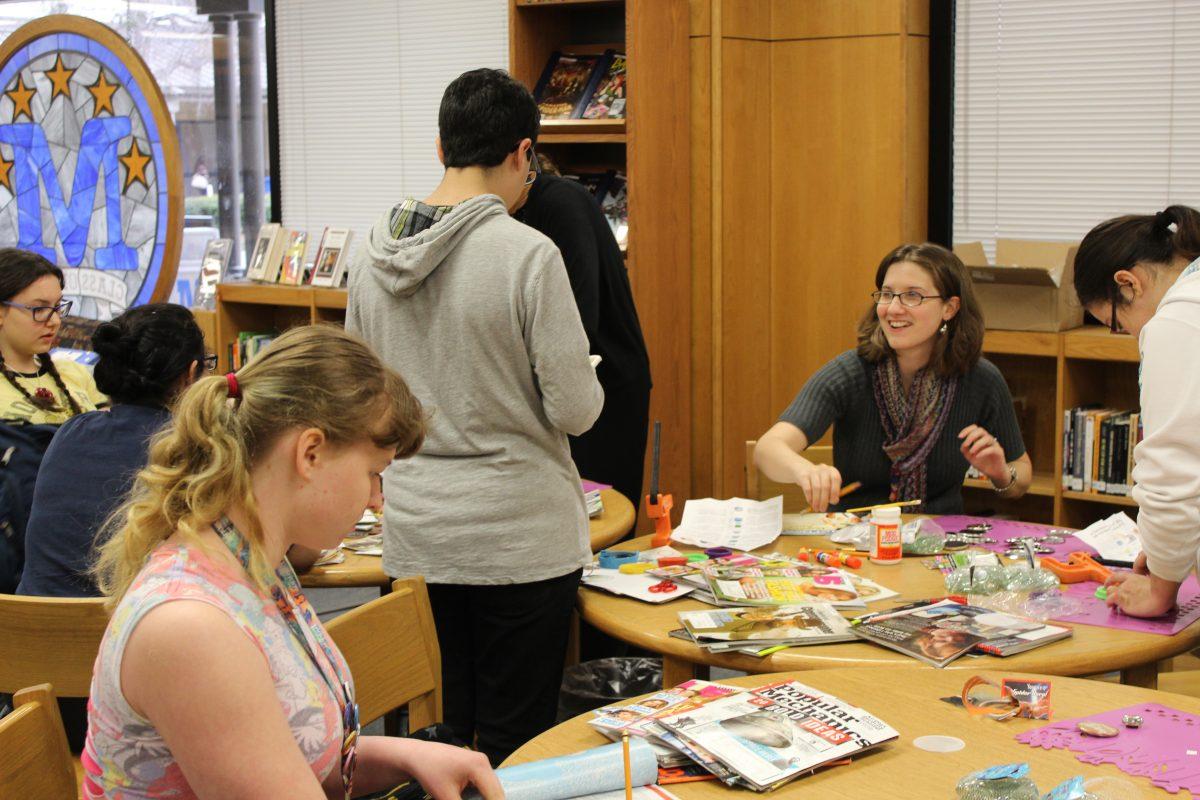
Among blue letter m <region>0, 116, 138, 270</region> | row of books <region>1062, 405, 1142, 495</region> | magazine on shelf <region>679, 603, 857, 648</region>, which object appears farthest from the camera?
blue letter m <region>0, 116, 138, 270</region>

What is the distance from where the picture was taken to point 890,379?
3312 mm

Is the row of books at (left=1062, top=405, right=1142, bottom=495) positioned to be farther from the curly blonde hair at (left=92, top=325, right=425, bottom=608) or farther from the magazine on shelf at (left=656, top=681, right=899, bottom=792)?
the curly blonde hair at (left=92, top=325, right=425, bottom=608)

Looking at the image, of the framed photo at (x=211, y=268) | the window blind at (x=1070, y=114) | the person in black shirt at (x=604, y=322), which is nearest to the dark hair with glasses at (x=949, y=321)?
the person in black shirt at (x=604, y=322)

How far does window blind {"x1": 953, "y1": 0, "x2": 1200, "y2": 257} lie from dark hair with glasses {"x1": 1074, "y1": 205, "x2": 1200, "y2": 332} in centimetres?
222

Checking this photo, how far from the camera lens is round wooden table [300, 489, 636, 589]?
2766mm

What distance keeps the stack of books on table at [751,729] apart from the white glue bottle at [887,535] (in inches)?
34.6

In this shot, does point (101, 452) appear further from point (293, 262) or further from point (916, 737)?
point (293, 262)

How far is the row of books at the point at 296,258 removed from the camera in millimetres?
5750

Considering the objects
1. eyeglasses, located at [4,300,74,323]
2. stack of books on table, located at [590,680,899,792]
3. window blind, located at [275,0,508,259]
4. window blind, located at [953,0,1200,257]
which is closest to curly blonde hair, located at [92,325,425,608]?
stack of books on table, located at [590,680,899,792]

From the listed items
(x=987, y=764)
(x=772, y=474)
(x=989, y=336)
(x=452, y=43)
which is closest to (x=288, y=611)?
(x=987, y=764)

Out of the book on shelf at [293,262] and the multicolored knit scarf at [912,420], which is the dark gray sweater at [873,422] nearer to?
the multicolored knit scarf at [912,420]

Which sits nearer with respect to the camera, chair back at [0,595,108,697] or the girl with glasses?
the girl with glasses

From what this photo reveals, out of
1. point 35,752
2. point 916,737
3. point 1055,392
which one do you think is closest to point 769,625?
point 916,737

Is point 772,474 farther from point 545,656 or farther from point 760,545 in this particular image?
point 545,656
